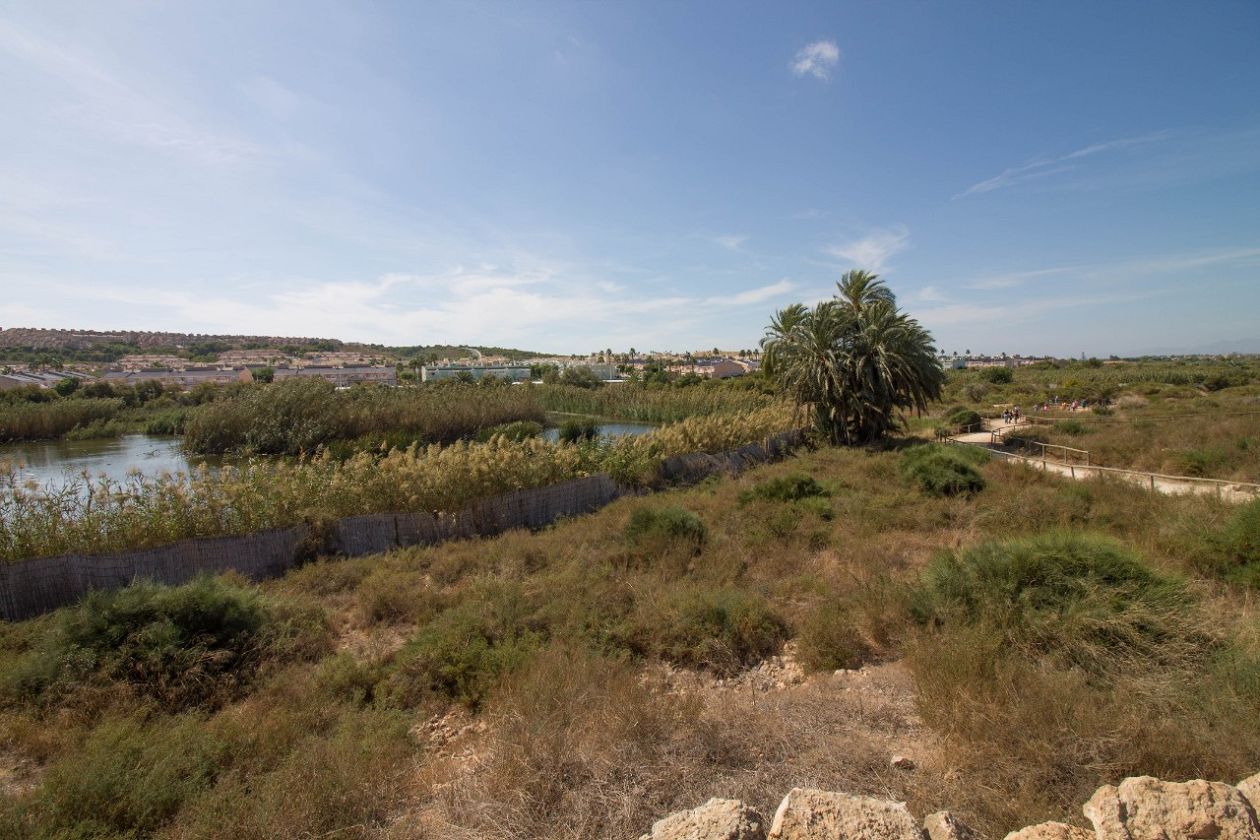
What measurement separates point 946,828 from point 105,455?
117 feet

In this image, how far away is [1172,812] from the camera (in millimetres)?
2412

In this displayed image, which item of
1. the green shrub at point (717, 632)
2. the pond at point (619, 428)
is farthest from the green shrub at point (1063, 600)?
the pond at point (619, 428)

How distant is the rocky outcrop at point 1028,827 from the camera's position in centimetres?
236

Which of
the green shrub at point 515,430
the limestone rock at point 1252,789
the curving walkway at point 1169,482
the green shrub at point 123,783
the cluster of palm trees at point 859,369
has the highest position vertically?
the cluster of palm trees at point 859,369

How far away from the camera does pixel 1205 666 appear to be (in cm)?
398

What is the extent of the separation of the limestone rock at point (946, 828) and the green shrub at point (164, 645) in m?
5.50

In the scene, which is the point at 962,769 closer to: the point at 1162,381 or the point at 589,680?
the point at 589,680

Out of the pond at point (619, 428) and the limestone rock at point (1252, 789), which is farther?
the pond at point (619, 428)

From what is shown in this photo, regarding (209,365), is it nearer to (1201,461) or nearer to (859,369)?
(859,369)

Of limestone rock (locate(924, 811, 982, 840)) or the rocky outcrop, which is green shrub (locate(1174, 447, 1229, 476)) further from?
limestone rock (locate(924, 811, 982, 840))

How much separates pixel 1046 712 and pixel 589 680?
3.04 m

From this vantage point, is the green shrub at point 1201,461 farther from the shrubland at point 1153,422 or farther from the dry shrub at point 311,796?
the dry shrub at point 311,796

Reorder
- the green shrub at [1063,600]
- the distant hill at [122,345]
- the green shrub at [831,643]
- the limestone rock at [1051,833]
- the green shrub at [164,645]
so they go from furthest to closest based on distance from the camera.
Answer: the distant hill at [122,345], the green shrub at [831,643], the green shrub at [164,645], the green shrub at [1063,600], the limestone rock at [1051,833]

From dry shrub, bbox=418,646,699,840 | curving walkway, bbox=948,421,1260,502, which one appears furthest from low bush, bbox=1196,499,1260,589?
dry shrub, bbox=418,646,699,840
